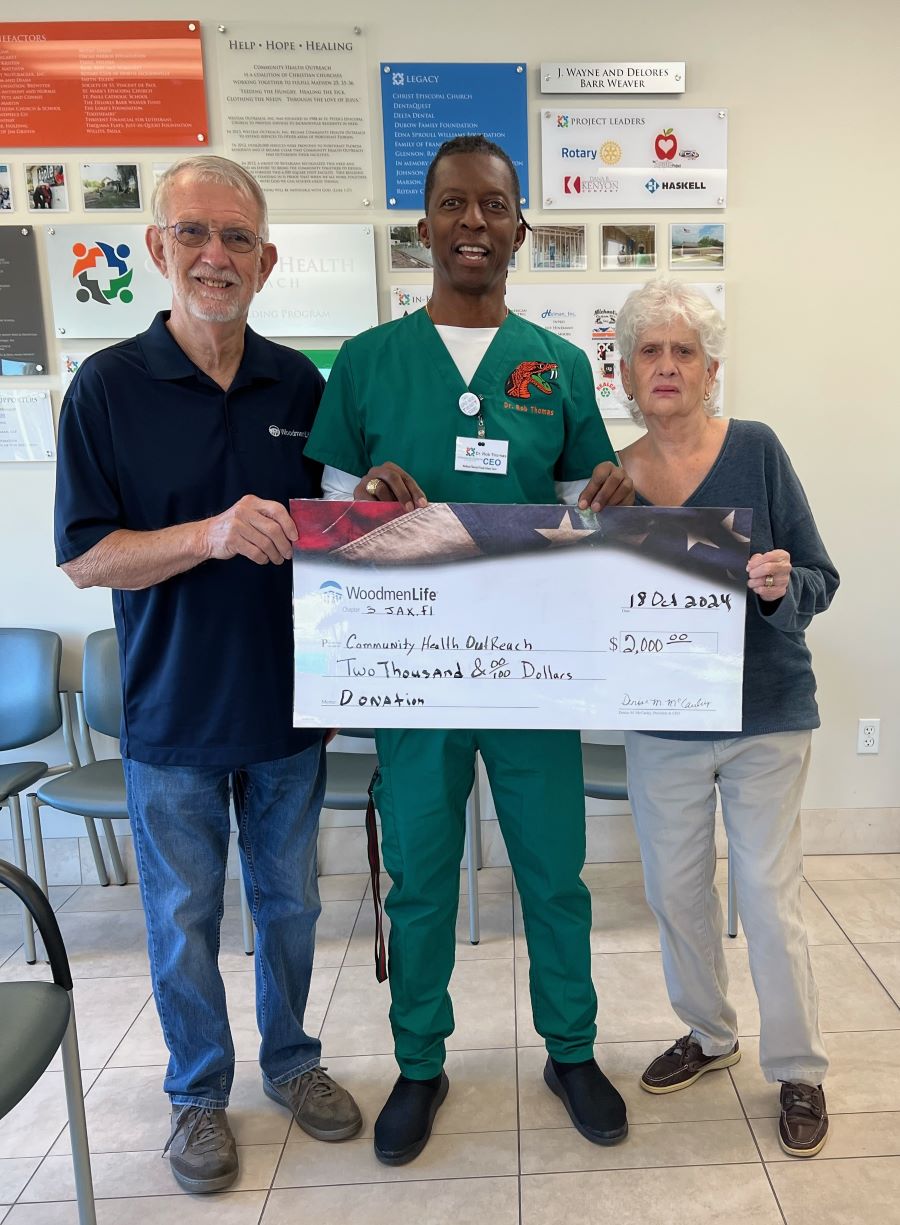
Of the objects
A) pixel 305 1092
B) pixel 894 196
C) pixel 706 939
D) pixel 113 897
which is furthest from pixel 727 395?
pixel 113 897

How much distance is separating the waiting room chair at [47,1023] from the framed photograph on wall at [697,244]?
2.58m

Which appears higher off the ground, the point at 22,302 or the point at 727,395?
the point at 22,302

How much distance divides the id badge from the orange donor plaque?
5.93 ft

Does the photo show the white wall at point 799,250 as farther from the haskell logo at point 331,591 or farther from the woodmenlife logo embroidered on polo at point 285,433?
the haskell logo at point 331,591

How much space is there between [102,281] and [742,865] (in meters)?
2.56

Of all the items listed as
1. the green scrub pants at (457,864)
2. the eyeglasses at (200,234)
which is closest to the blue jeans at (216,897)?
the green scrub pants at (457,864)

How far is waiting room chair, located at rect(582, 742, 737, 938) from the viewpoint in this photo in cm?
243

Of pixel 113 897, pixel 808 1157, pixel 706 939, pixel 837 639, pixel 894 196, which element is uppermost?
pixel 894 196

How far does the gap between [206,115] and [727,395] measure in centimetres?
189

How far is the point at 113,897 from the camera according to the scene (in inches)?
119

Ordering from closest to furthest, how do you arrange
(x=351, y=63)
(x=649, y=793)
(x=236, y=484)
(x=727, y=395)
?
(x=236, y=484), (x=649, y=793), (x=351, y=63), (x=727, y=395)

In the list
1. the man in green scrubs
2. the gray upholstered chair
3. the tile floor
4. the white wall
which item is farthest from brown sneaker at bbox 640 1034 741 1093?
the gray upholstered chair

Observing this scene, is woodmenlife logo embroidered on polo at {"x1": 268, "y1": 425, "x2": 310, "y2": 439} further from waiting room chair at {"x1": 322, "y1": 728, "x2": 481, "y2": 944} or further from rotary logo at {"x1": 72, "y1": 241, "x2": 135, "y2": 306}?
rotary logo at {"x1": 72, "y1": 241, "x2": 135, "y2": 306}

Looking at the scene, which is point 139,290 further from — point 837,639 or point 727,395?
point 837,639
